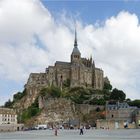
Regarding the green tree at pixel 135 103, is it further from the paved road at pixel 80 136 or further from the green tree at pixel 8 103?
the paved road at pixel 80 136

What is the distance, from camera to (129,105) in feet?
455

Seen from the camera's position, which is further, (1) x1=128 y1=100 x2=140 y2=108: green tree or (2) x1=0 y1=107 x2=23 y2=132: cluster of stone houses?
(1) x1=128 y1=100 x2=140 y2=108: green tree

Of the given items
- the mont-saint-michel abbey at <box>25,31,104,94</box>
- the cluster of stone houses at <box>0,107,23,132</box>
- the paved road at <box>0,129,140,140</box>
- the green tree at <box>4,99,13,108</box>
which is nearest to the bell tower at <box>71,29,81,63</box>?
the mont-saint-michel abbey at <box>25,31,104,94</box>

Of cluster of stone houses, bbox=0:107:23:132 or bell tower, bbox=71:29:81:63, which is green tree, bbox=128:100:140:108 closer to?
bell tower, bbox=71:29:81:63

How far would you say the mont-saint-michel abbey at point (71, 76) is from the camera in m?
152

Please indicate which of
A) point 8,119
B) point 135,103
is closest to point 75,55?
point 135,103

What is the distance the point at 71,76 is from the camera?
153m

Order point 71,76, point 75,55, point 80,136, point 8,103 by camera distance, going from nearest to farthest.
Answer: point 80,136
point 71,76
point 75,55
point 8,103

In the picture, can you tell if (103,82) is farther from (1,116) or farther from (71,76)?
→ (1,116)

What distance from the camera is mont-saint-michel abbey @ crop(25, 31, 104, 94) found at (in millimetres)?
151625

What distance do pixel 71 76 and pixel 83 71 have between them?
4.90m

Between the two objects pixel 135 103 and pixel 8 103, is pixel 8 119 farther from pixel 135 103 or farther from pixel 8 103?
pixel 135 103

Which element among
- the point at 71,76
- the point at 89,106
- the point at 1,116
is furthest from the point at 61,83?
the point at 1,116

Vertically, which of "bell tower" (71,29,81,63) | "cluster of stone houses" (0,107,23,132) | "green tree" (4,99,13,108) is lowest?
"cluster of stone houses" (0,107,23,132)
